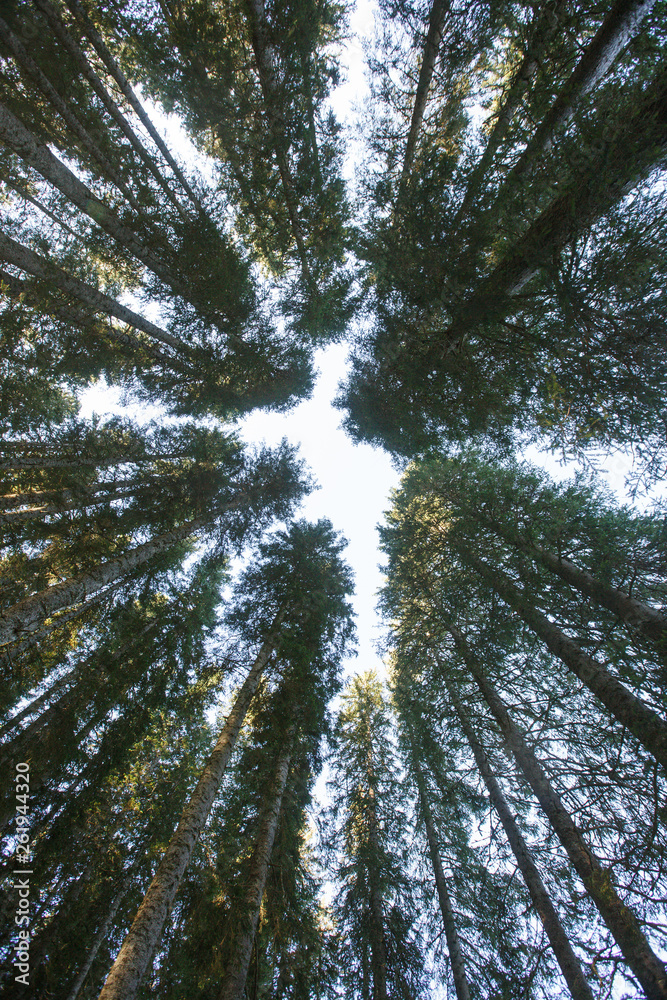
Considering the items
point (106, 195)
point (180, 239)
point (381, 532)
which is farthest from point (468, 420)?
point (106, 195)

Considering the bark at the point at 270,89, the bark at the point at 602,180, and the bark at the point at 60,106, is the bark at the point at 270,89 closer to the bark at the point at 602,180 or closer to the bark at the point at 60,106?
the bark at the point at 60,106

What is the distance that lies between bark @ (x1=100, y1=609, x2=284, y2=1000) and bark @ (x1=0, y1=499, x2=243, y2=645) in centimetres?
362

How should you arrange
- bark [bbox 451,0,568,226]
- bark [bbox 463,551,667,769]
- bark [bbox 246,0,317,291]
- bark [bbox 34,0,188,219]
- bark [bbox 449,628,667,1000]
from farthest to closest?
bark [bbox 246,0,317,291] → bark [bbox 34,0,188,219] → bark [bbox 451,0,568,226] → bark [bbox 463,551,667,769] → bark [bbox 449,628,667,1000]

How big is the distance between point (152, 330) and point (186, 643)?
7828 mm

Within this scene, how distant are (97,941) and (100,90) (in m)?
16.3

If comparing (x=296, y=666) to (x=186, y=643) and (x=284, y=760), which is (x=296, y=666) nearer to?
(x=284, y=760)

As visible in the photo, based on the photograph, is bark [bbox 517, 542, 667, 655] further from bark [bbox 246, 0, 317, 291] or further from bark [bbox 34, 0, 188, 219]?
bark [bbox 34, 0, 188, 219]

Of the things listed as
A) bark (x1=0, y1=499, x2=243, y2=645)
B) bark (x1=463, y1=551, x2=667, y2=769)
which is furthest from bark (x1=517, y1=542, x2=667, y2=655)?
bark (x1=0, y1=499, x2=243, y2=645)

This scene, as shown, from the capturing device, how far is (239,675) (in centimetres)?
909

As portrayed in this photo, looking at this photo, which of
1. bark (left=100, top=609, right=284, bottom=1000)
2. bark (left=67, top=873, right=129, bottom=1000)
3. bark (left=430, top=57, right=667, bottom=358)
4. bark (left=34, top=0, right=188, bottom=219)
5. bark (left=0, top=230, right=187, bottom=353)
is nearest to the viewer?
bark (left=430, top=57, right=667, bottom=358)

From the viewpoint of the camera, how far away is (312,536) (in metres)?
11.9

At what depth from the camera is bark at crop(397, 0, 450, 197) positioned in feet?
23.1

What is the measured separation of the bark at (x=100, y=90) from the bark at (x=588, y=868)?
454 inches

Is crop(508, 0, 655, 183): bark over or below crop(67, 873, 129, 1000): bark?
over
